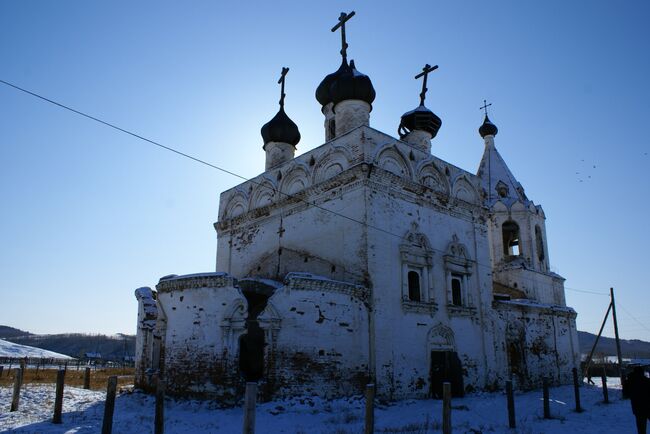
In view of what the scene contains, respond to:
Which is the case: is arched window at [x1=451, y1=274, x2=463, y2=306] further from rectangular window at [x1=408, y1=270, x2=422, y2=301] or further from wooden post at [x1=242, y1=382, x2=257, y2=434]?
wooden post at [x1=242, y1=382, x2=257, y2=434]

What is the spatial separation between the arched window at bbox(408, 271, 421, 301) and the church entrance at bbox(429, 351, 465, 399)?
1.67 metres

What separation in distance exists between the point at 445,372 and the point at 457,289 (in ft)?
9.63

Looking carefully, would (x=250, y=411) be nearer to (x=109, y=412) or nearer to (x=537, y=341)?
(x=109, y=412)

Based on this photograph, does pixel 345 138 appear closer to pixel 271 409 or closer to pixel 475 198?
pixel 475 198

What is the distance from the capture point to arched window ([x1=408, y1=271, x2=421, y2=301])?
50.6ft

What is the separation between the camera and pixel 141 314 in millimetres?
15398

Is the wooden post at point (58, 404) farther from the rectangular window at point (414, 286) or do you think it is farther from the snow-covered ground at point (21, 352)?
the snow-covered ground at point (21, 352)

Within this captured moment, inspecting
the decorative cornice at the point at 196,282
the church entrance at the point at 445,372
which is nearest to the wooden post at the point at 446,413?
the decorative cornice at the point at 196,282

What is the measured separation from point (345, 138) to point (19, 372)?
33.9 ft

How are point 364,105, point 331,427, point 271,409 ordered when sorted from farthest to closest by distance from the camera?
point 364,105 → point 271,409 → point 331,427

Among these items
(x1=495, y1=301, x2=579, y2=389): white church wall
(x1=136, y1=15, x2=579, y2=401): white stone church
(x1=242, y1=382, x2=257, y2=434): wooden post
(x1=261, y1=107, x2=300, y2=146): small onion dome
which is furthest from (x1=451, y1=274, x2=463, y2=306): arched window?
(x1=242, y1=382, x2=257, y2=434): wooden post

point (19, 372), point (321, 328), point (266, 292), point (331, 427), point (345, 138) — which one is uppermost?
point (345, 138)

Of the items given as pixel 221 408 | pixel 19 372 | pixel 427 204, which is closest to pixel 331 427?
pixel 221 408

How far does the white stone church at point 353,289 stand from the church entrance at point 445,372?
0.14ft
